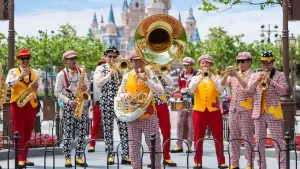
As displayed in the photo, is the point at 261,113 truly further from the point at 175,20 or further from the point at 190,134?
the point at 190,134

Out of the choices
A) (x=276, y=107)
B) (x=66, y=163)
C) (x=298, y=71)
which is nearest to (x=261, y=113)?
(x=276, y=107)

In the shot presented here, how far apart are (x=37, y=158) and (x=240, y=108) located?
423cm

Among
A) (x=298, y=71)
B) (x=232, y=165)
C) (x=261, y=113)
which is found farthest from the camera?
(x=298, y=71)

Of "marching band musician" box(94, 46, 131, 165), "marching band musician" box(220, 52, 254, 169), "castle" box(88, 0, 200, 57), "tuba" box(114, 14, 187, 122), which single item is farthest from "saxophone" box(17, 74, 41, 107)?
"castle" box(88, 0, 200, 57)

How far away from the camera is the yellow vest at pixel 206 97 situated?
10547mm

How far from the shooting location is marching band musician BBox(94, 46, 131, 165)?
36.3ft

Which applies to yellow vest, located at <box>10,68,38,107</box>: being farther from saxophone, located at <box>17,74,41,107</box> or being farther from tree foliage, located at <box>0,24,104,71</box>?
tree foliage, located at <box>0,24,104,71</box>

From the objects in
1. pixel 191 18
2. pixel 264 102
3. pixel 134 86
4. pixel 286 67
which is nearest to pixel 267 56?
pixel 264 102

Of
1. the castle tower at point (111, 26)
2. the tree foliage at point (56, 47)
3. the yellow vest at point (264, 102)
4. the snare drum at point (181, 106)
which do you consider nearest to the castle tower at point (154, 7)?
the castle tower at point (111, 26)

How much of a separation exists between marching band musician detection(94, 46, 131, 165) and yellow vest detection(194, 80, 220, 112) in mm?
1293

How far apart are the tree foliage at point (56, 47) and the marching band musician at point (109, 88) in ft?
137

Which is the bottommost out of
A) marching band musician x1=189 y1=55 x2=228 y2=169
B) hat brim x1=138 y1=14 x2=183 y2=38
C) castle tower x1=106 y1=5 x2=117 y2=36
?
marching band musician x1=189 y1=55 x2=228 y2=169

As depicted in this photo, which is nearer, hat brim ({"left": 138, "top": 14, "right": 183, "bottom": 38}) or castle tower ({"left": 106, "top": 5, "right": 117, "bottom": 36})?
hat brim ({"left": 138, "top": 14, "right": 183, "bottom": 38})

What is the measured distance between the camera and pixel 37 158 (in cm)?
1280
